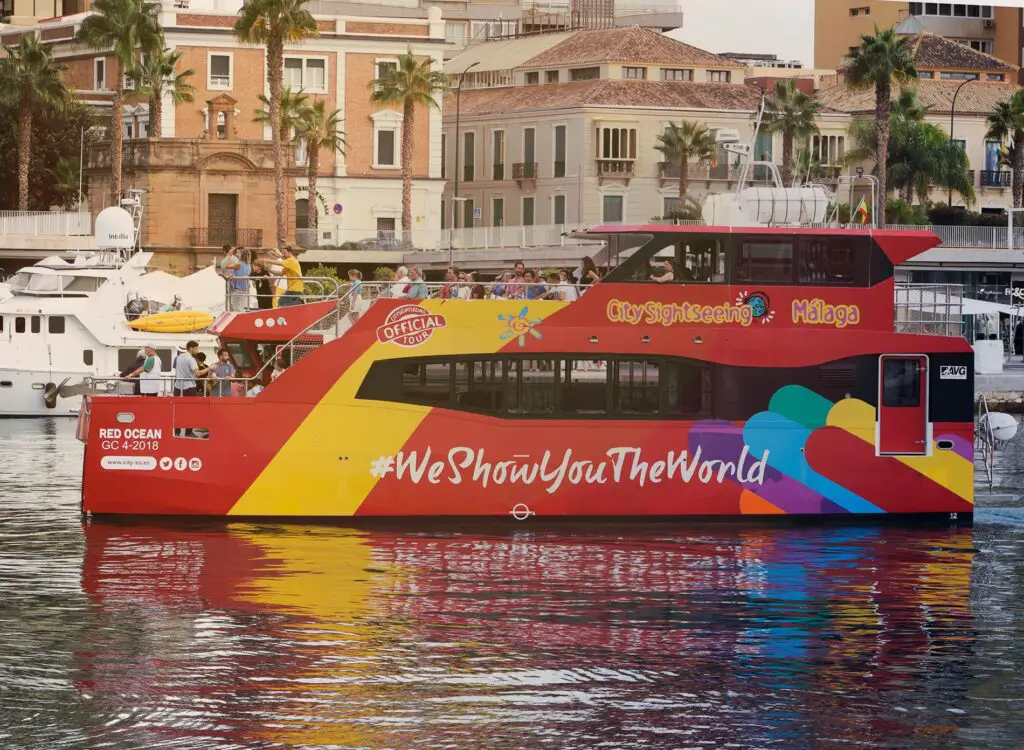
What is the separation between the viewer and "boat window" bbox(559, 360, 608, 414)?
27.5m

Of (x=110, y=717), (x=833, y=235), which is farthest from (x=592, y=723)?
(x=833, y=235)

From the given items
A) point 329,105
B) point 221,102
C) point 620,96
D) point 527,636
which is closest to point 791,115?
point 620,96

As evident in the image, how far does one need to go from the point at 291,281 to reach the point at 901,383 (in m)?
9.76

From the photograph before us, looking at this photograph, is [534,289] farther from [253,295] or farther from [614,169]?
[614,169]

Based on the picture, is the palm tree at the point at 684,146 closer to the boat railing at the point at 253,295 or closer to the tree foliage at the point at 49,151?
the tree foliage at the point at 49,151

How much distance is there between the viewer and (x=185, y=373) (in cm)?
2828

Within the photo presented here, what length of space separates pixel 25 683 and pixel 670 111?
8309 cm

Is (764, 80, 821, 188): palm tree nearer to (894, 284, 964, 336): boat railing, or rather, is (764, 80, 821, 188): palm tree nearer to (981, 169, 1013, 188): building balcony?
(981, 169, 1013, 188): building balcony

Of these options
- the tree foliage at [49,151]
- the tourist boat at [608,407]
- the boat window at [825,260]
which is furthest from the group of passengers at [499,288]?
the tree foliage at [49,151]

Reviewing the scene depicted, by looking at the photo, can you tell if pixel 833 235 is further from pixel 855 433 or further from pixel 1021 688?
pixel 1021 688

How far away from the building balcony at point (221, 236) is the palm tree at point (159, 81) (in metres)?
5.17

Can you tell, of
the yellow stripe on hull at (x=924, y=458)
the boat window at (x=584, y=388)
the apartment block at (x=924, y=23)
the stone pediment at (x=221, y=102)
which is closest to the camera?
the boat window at (x=584, y=388)

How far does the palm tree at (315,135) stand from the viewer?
3597 inches

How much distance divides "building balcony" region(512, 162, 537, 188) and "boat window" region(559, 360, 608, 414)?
7214 centimetres
